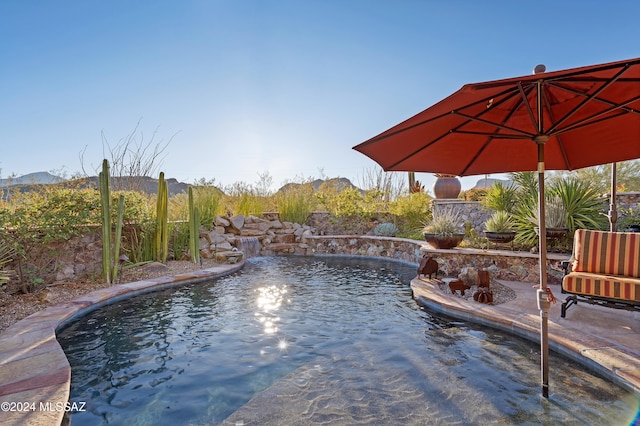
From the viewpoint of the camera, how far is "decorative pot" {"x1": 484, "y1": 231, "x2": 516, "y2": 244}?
594cm

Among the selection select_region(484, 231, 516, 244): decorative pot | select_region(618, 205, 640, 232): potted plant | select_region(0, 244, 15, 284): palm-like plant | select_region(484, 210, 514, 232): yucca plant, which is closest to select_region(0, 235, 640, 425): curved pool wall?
select_region(0, 244, 15, 284): palm-like plant

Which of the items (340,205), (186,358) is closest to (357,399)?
(186,358)

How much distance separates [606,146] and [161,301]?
5.95 metres

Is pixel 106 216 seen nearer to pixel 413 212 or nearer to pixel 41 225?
pixel 41 225

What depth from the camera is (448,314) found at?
13.6 ft

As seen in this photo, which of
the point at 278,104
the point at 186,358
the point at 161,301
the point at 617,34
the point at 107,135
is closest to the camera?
the point at 186,358

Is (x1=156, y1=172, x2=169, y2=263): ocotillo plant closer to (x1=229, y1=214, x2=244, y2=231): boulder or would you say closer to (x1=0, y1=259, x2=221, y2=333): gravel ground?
(x1=0, y1=259, x2=221, y2=333): gravel ground

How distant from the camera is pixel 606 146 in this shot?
3107 mm

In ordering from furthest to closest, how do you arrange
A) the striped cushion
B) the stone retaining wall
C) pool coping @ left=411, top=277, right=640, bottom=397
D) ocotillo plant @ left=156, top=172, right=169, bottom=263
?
ocotillo plant @ left=156, top=172, right=169, bottom=263
the stone retaining wall
the striped cushion
pool coping @ left=411, top=277, right=640, bottom=397

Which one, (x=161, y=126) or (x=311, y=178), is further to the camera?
(x=311, y=178)

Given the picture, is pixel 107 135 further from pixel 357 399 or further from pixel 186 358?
pixel 357 399

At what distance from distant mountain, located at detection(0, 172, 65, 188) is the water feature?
16.6 ft

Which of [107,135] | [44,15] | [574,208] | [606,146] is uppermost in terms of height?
[44,15]

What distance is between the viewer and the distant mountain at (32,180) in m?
7.58
